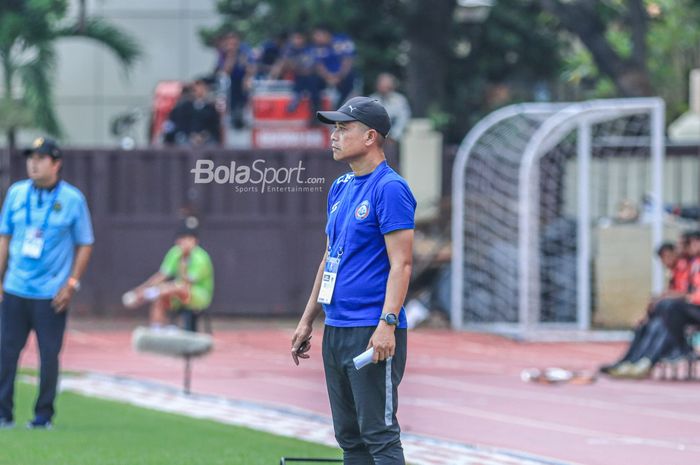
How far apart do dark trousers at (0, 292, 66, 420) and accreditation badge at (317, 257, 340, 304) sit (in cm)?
465

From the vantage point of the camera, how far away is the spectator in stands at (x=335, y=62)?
26.3 m

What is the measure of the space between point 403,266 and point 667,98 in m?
31.6

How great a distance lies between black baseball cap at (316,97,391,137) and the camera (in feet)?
24.8

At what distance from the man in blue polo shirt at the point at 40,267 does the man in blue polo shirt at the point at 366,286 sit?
4.54 m

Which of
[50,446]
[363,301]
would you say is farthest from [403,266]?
[50,446]

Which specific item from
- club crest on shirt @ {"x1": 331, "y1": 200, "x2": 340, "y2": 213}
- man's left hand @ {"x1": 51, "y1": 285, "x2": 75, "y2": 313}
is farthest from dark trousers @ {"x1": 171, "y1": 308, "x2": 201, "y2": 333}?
club crest on shirt @ {"x1": 331, "y1": 200, "x2": 340, "y2": 213}

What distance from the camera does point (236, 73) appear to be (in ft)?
87.1

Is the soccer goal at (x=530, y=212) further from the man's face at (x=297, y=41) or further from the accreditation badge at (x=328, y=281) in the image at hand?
the accreditation badge at (x=328, y=281)

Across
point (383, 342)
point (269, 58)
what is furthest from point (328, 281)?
point (269, 58)

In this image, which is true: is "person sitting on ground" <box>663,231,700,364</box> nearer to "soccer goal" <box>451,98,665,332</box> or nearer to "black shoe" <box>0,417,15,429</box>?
"soccer goal" <box>451,98,665,332</box>

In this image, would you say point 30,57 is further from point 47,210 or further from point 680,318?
point 47,210

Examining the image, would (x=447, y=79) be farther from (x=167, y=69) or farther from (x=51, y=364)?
(x=51, y=364)

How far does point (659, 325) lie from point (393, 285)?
1039 centimetres

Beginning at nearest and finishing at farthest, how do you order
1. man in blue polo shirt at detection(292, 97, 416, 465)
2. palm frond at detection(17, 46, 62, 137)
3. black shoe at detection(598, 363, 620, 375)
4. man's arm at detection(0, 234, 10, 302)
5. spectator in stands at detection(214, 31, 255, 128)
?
man in blue polo shirt at detection(292, 97, 416, 465) → man's arm at detection(0, 234, 10, 302) → black shoe at detection(598, 363, 620, 375) → spectator in stands at detection(214, 31, 255, 128) → palm frond at detection(17, 46, 62, 137)
